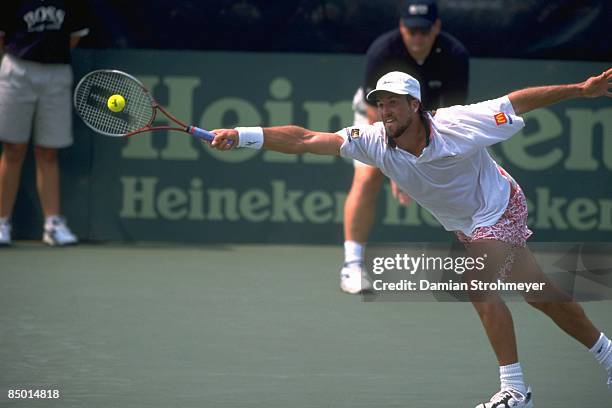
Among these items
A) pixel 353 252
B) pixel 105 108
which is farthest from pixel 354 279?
pixel 105 108

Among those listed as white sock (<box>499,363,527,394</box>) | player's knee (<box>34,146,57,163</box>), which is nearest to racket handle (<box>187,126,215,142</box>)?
white sock (<box>499,363,527,394</box>)

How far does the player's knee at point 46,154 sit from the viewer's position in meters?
9.22

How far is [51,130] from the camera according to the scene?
30.2ft

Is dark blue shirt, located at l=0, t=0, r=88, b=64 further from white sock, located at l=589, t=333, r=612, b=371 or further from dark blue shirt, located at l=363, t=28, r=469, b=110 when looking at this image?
white sock, located at l=589, t=333, r=612, b=371

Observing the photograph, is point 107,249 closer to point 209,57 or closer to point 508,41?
point 209,57

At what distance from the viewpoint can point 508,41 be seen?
9477mm

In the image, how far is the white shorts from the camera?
29.8 feet

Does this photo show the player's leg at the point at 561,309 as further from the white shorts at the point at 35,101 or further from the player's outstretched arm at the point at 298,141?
the white shorts at the point at 35,101

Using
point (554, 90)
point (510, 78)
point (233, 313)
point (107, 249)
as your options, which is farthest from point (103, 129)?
point (510, 78)

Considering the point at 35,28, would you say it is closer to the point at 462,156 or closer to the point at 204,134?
the point at 204,134

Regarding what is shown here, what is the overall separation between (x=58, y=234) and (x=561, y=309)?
4.62m

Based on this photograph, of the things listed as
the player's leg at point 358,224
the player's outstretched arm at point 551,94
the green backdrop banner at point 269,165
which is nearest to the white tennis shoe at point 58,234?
the green backdrop banner at point 269,165

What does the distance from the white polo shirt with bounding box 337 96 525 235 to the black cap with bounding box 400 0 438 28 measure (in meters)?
2.24

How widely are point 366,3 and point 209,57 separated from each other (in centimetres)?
116
